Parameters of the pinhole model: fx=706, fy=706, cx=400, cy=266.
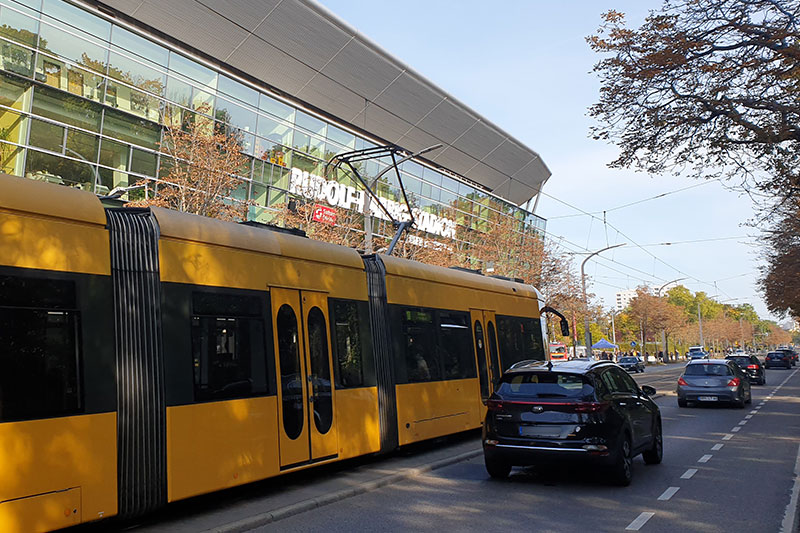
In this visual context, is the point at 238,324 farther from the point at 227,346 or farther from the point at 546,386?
the point at 546,386

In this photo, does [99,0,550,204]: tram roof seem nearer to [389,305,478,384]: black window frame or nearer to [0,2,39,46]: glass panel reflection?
Result: [0,2,39,46]: glass panel reflection

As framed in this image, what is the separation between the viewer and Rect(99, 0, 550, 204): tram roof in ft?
94.9

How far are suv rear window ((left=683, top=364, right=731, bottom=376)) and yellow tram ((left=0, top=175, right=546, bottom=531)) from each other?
45.5ft

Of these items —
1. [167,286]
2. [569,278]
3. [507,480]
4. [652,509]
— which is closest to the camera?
[167,286]

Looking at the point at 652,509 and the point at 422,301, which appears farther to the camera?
the point at 422,301

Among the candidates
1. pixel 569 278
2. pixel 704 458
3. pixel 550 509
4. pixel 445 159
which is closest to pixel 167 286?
pixel 550 509

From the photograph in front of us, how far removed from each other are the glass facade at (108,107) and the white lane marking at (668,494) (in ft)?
62.4

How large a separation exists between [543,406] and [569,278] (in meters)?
40.5

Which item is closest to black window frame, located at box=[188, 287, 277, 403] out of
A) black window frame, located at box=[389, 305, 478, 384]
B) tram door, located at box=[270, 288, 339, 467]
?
tram door, located at box=[270, 288, 339, 467]

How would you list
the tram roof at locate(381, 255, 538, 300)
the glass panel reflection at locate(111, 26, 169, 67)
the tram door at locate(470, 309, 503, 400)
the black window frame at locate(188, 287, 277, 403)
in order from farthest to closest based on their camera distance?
the glass panel reflection at locate(111, 26, 169, 67) → the tram door at locate(470, 309, 503, 400) → the tram roof at locate(381, 255, 538, 300) → the black window frame at locate(188, 287, 277, 403)

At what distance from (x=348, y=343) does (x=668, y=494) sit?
4.76m

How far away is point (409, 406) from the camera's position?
11891 millimetres

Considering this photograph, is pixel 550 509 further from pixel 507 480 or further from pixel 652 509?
pixel 507 480

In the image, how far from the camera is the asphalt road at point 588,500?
24.0ft
